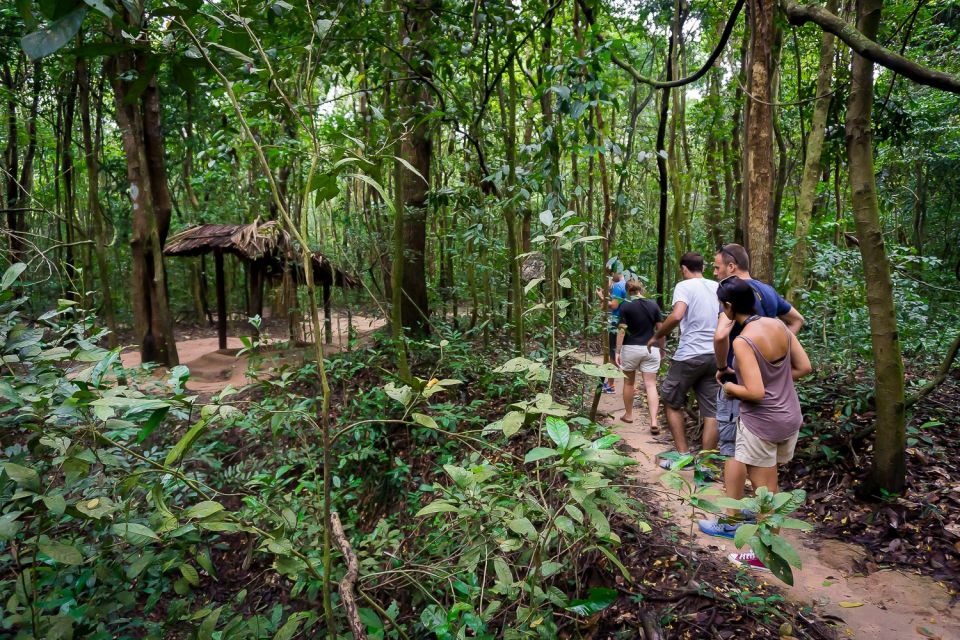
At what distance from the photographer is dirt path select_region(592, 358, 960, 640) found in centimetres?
274

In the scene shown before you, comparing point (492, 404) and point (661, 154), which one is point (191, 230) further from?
point (661, 154)

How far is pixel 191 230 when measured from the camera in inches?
369

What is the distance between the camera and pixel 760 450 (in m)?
3.30

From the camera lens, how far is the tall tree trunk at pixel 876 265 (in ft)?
11.7

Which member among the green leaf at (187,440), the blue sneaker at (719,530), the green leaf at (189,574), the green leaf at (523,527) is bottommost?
the blue sneaker at (719,530)

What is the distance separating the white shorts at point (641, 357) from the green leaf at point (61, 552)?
5219 mm

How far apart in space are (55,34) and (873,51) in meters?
3.43

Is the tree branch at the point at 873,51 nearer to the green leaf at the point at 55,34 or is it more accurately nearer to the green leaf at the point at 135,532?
the green leaf at the point at 55,34

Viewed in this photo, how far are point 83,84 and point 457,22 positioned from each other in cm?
768

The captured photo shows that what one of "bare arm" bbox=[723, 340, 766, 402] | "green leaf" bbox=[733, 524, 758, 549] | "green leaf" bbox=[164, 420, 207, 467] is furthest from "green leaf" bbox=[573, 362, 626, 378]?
"bare arm" bbox=[723, 340, 766, 402]

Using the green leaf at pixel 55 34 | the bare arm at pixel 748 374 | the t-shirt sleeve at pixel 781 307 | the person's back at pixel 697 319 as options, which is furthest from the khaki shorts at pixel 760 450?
the green leaf at pixel 55 34

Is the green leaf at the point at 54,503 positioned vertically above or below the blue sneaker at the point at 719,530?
above

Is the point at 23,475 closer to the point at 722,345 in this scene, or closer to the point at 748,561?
the point at 748,561


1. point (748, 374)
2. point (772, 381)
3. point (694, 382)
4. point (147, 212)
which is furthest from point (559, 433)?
point (147, 212)
